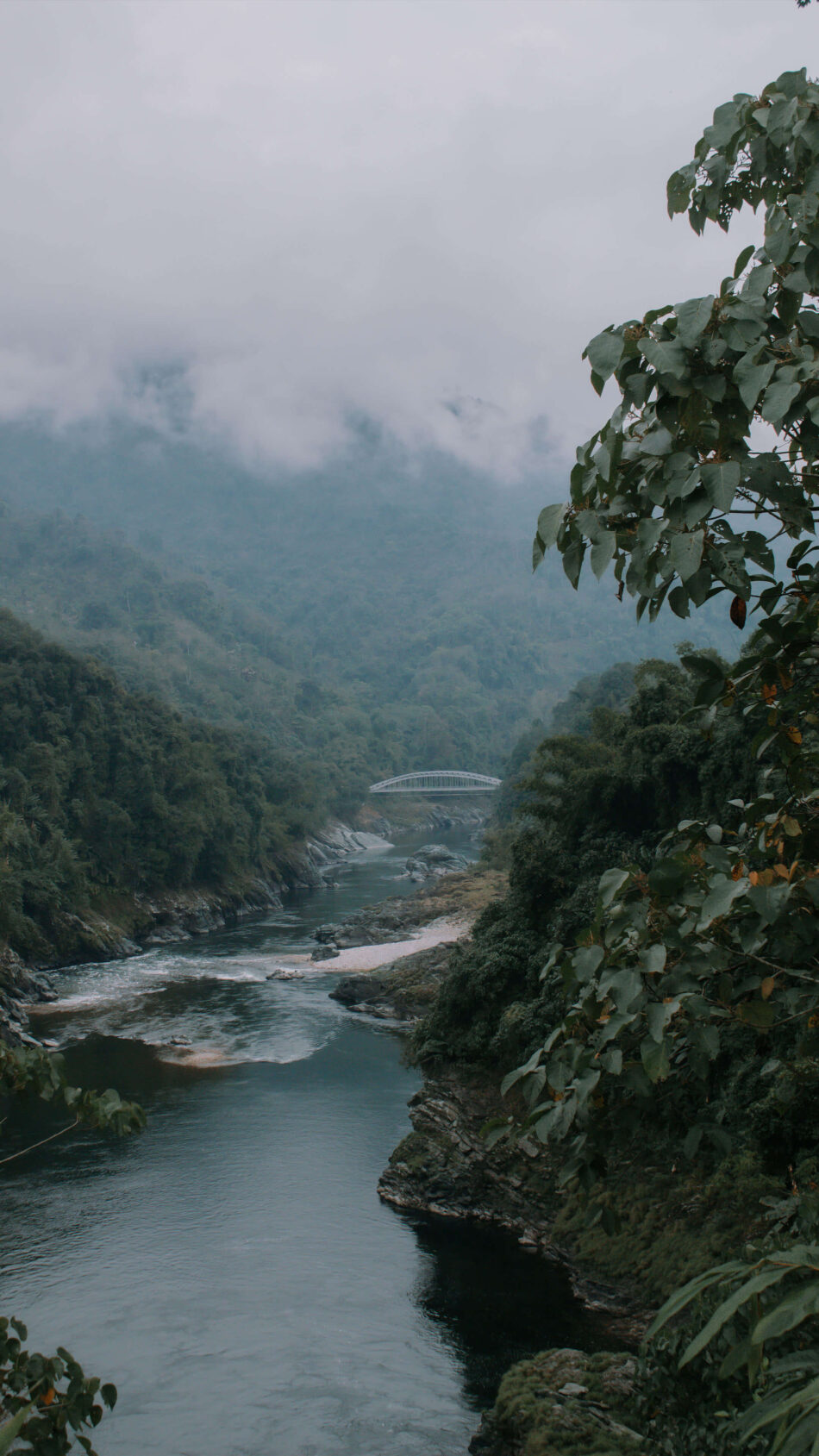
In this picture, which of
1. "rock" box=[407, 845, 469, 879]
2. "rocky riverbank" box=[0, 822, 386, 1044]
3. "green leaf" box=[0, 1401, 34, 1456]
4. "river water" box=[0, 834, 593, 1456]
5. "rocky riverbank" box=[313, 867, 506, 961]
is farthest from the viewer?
"rock" box=[407, 845, 469, 879]

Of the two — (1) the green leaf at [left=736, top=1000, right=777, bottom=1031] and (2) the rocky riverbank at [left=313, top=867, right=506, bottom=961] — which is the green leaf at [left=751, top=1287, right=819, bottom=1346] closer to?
(1) the green leaf at [left=736, top=1000, right=777, bottom=1031]

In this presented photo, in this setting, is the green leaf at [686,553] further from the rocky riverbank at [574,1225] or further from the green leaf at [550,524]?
the rocky riverbank at [574,1225]

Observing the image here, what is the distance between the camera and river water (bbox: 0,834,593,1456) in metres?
10.7

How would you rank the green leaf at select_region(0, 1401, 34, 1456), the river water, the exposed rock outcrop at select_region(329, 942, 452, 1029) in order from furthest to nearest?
the exposed rock outcrop at select_region(329, 942, 452, 1029)
the river water
the green leaf at select_region(0, 1401, 34, 1456)

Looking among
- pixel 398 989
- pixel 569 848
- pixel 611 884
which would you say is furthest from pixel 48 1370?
pixel 398 989

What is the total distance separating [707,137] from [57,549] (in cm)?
14038

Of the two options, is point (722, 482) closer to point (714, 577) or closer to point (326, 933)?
point (714, 577)

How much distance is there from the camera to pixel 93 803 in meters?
40.2

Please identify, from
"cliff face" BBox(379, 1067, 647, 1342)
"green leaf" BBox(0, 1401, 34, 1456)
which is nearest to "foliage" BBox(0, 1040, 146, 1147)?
"green leaf" BBox(0, 1401, 34, 1456)

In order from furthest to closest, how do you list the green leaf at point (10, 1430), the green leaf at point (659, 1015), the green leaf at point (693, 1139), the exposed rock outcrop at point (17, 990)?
the exposed rock outcrop at point (17, 990) → the green leaf at point (693, 1139) → the green leaf at point (10, 1430) → the green leaf at point (659, 1015)

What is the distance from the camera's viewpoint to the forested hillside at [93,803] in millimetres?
33250

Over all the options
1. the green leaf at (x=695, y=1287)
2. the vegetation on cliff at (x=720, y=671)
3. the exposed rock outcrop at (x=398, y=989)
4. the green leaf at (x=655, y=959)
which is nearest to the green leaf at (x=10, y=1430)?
the vegetation on cliff at (x=720, y=671)

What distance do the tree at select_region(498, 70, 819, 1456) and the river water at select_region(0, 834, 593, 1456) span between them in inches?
411

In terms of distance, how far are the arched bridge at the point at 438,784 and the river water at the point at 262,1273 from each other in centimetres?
6605
